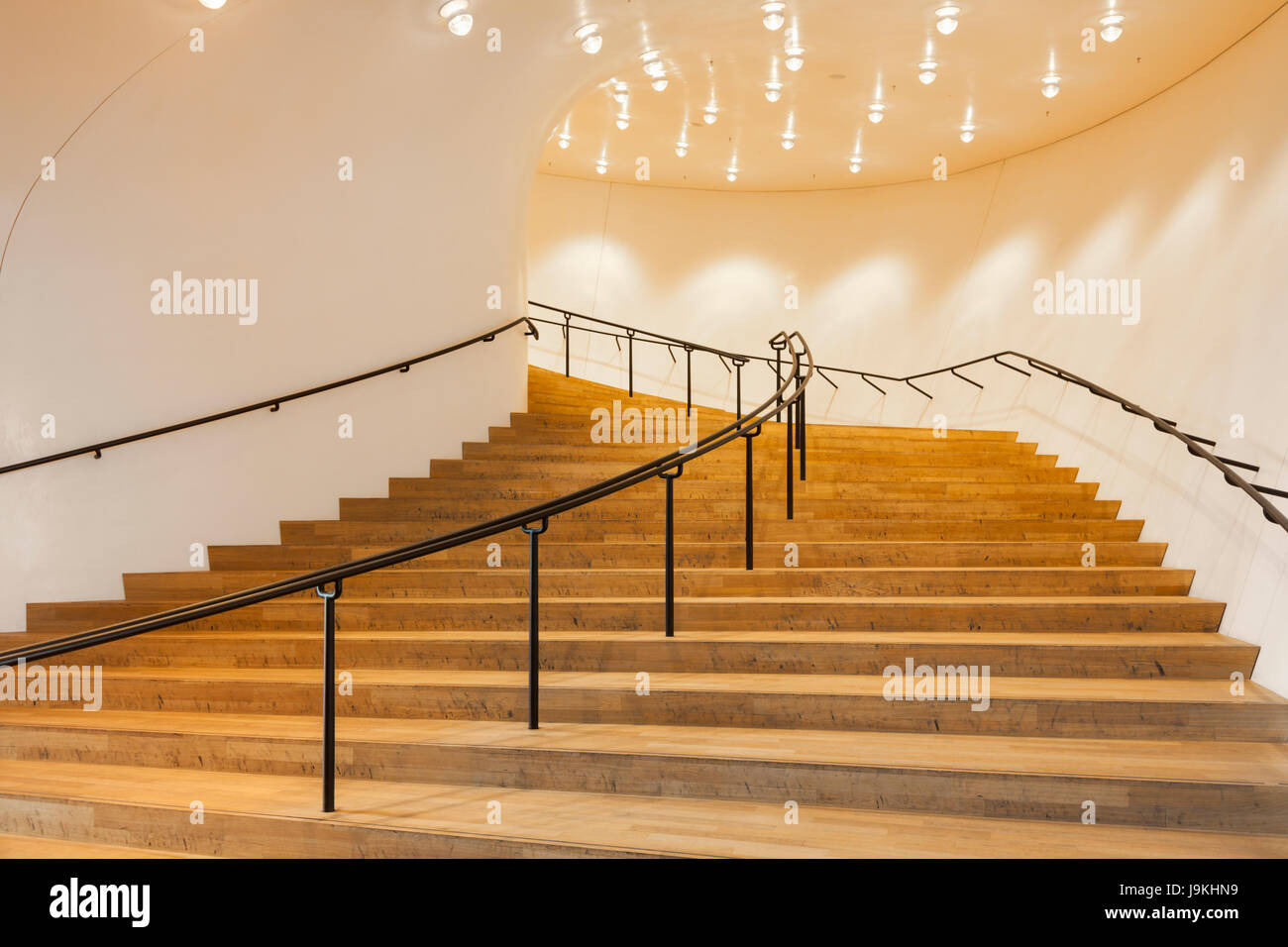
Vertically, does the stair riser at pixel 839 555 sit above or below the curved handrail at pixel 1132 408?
below

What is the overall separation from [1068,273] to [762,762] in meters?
6.63

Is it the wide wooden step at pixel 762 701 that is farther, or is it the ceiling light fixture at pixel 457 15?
the ceiling light fixture at pixel 457 15

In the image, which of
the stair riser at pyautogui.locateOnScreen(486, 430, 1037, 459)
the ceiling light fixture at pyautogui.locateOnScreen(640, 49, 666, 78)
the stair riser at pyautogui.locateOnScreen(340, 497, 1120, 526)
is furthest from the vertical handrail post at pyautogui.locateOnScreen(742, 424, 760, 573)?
the ceiling light fixture at pyautogui.locateOnScreen(640, 49, 666, 78)

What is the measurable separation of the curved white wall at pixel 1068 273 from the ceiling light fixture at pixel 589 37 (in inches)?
154

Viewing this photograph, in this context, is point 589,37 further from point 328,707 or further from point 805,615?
point 328,707

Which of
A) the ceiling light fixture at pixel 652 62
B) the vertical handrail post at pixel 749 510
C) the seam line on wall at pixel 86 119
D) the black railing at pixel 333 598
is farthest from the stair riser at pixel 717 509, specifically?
the ceiling light fixture at pixel 652 62

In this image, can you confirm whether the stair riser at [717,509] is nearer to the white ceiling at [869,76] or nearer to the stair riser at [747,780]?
the stair riser at [747,780]

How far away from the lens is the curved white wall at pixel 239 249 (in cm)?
477

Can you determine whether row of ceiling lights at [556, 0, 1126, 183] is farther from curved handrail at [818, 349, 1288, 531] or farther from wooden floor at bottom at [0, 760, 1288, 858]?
wooden floor at bottom at [0, 760, 1288, 858]

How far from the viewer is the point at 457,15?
6.07 metres

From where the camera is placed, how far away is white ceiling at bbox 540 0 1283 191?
6508 mm

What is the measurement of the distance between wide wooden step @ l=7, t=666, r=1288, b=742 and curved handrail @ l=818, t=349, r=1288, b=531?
719mm
